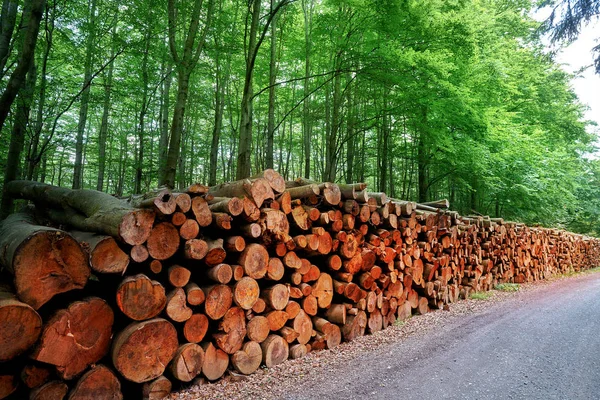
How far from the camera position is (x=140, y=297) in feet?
8.87

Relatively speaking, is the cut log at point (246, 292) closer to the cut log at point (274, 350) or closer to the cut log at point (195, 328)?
the cut log at point (195, 328)

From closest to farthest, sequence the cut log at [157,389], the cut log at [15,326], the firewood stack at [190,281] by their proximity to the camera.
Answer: the cut log at [15,326] < the firewood stack at [190,281] < the cut log at [157,389]

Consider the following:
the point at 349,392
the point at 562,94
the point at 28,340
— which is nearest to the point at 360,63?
the point at 349,392

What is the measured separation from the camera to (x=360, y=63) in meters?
9.19

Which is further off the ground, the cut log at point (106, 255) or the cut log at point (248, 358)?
the cut log at point (106, 255)

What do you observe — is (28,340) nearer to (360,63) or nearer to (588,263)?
(360,63)

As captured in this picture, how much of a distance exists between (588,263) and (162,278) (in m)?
21.0

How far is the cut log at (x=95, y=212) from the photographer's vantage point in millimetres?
2697

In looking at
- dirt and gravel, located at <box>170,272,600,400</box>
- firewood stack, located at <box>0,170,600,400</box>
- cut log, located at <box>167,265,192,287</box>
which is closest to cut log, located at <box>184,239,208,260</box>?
firewood stack, located at <box>0,170,600,400</box>

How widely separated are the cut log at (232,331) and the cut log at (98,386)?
0.90m

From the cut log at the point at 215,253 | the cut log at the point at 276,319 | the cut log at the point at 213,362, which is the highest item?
the cut log at the point at 215,253

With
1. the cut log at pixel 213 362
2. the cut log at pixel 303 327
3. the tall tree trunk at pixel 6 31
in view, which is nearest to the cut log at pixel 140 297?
the cut log at pixel 213 362

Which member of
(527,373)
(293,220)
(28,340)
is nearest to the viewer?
(28,340)

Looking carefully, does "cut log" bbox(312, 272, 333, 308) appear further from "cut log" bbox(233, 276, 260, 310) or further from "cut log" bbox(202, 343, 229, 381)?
"cut log" bbox(202, 343, 229, 381)
